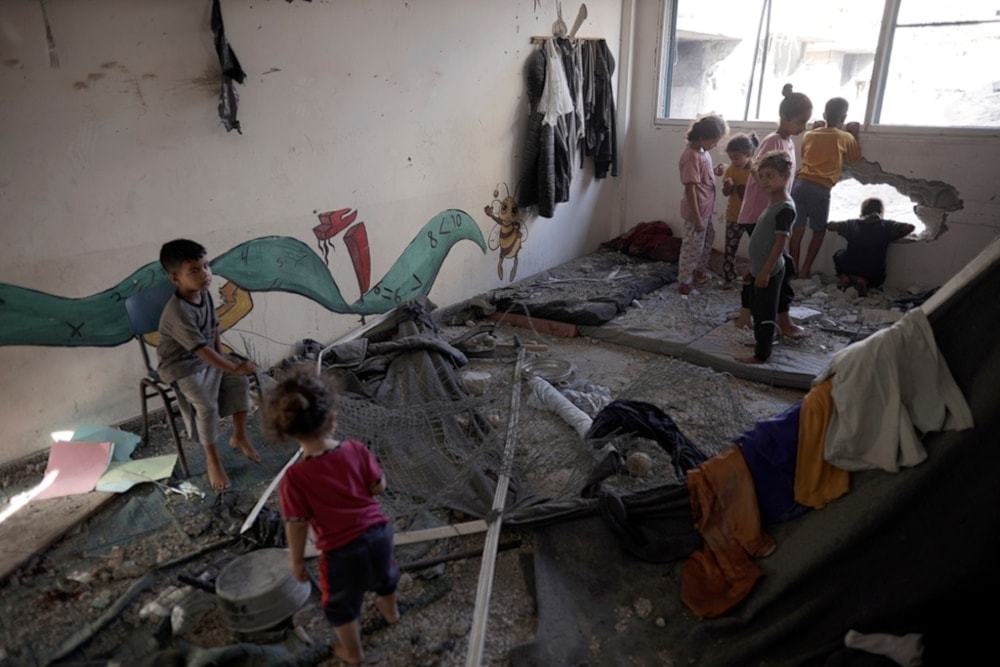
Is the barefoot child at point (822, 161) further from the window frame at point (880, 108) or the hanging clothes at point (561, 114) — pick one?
the hanging clothes at point (561, 114)

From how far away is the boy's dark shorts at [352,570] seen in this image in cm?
178

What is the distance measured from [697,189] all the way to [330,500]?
4405 mm

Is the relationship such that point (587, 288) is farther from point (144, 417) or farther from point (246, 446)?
point (144, 417)

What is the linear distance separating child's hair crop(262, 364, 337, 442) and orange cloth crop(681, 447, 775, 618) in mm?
1289

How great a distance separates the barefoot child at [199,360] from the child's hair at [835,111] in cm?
495

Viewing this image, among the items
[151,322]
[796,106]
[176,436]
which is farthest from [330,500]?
[796,106]

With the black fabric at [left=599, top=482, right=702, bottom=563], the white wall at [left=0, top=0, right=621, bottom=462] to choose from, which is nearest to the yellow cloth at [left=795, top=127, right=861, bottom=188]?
the white wall at [left=0, top=0, right=621, bottom=462]

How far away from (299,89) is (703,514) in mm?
3201

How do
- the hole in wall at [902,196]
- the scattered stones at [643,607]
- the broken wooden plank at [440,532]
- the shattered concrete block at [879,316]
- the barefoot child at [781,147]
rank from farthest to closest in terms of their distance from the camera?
the hole in wall at [902,196]
the shattered concrete block at [879,316]
the barefoot child at [781,147]
the broken wooden plank at [440,532]
the scattered stones at [643,607]

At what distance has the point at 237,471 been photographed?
118 inches

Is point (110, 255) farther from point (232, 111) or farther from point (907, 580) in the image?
point (907, 580)

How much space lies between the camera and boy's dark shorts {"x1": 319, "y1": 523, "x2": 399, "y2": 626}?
178 centimetres

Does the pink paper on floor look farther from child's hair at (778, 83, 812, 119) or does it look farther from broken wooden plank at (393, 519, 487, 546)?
child's hair at (778, 83, 812, 119)

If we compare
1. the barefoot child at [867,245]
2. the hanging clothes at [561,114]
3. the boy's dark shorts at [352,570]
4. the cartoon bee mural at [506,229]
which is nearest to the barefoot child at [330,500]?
the boy's dark shorts at [352,570]
